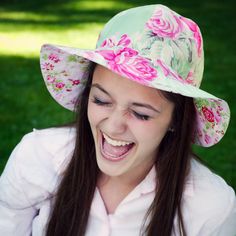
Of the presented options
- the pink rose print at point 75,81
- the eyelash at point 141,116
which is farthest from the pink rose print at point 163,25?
the pink rose print at point 75,81

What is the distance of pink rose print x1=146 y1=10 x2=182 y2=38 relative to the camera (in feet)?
7.79

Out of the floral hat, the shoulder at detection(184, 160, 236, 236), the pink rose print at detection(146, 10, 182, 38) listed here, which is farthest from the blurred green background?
the pink rose print at detection(146, 10, 182, 38)

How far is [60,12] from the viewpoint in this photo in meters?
11.6

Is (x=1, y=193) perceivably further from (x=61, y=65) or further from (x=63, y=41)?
(x=63, y=41)

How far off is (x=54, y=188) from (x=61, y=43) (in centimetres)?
610

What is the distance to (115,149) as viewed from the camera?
2512 mm

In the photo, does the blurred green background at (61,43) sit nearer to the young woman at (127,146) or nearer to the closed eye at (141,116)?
the young woman at (127,146)

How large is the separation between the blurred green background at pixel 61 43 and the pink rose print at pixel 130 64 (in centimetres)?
251

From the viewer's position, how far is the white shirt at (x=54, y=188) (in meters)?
2.69

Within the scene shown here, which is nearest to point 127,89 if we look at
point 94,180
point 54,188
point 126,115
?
point 126,115

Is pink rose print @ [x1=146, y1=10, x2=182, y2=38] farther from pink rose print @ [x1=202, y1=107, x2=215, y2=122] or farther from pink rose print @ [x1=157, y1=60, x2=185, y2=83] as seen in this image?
pink rose print @ [x1=202, y1=107, x2=215, y2=122]

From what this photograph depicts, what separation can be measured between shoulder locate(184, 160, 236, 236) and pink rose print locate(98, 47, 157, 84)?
0.65 metres

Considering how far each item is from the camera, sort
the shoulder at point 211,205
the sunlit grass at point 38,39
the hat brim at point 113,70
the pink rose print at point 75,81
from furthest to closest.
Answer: the sunlit grass at point 38,39, the pink rose print at point 75,81, the shoulder at point 211,205, the hat brim at point 113,70

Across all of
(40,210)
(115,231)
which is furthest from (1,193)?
(115,231)
